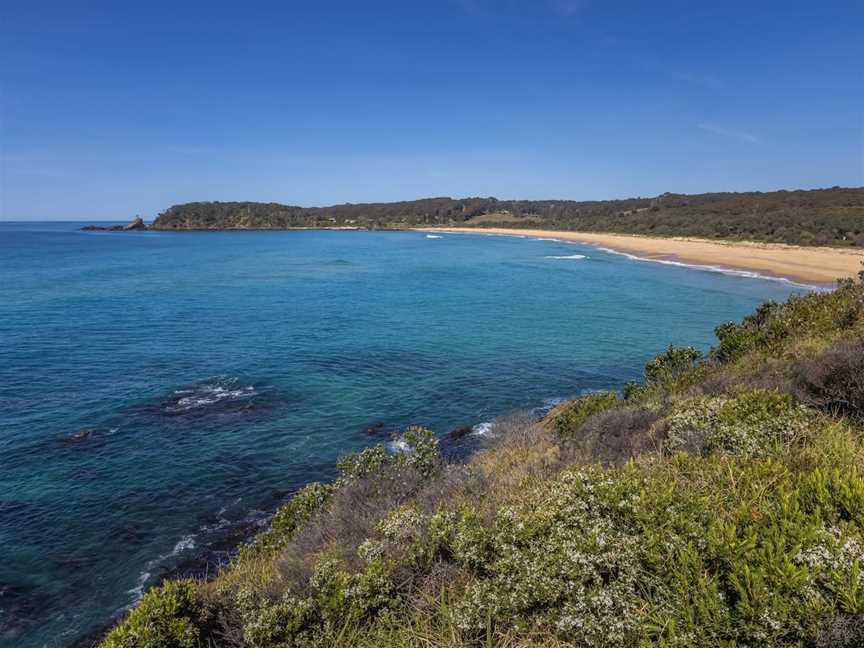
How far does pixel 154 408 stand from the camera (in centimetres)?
1892

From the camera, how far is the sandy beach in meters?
47.8

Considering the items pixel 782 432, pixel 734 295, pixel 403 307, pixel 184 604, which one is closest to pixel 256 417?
Result: pixel 184 604

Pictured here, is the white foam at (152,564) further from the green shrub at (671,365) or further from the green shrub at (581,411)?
the green shrub at (671,365)

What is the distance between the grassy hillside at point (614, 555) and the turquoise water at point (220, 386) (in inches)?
198

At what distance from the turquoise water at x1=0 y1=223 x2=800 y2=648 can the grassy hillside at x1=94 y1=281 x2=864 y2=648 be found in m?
5.02

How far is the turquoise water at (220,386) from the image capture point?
38.0 feet

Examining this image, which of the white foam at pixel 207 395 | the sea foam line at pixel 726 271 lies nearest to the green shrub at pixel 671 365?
the white foam at pixel 207 395

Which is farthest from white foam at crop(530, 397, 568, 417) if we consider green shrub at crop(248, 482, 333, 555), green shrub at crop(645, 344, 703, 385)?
green shrub at crop(248, 482, 333, 555)

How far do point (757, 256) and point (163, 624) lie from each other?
7410cm

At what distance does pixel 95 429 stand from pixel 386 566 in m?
16.4

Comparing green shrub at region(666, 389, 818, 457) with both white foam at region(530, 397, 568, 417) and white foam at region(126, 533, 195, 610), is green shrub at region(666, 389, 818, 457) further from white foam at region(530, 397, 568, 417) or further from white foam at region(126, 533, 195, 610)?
white foam at region(126, 533, 195, 610)

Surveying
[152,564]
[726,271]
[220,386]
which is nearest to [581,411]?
[152,564]

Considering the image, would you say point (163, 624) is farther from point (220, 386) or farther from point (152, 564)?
point (220, 386)

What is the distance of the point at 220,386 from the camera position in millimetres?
21453
